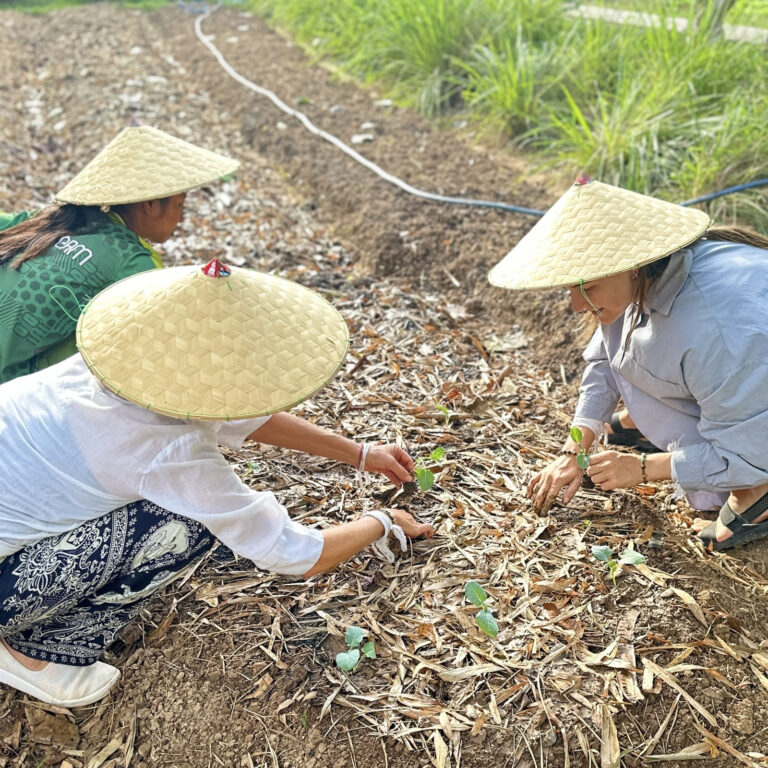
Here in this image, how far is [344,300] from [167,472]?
1.86 m

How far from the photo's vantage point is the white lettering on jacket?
195 cm

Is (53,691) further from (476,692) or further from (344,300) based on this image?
(344,300)

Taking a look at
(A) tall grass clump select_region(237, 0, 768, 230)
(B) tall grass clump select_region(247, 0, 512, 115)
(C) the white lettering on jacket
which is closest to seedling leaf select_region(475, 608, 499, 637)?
(C) the white lettering on jacket

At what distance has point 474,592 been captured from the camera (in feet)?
5.52

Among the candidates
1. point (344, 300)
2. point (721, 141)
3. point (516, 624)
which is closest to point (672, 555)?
point (516, 624)

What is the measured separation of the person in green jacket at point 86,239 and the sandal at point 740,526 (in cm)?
163

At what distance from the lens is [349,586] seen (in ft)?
6.07

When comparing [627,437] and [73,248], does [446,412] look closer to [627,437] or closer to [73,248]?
[627,437]

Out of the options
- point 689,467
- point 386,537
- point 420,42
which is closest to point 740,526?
point 689,467

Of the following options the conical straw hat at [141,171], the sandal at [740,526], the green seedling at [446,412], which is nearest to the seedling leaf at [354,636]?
the green seedling at [446,412]

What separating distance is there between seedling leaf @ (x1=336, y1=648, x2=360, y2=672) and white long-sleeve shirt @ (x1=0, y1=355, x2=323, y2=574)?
0.27 meters

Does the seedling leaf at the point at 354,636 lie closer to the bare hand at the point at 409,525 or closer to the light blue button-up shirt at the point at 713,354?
the bare hand at the point at 409,525

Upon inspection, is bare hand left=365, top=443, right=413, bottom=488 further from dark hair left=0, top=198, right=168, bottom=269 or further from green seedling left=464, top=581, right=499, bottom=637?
dark hair left=0, top=198, right=168, bottom=269

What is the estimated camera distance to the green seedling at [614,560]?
1.77 m
